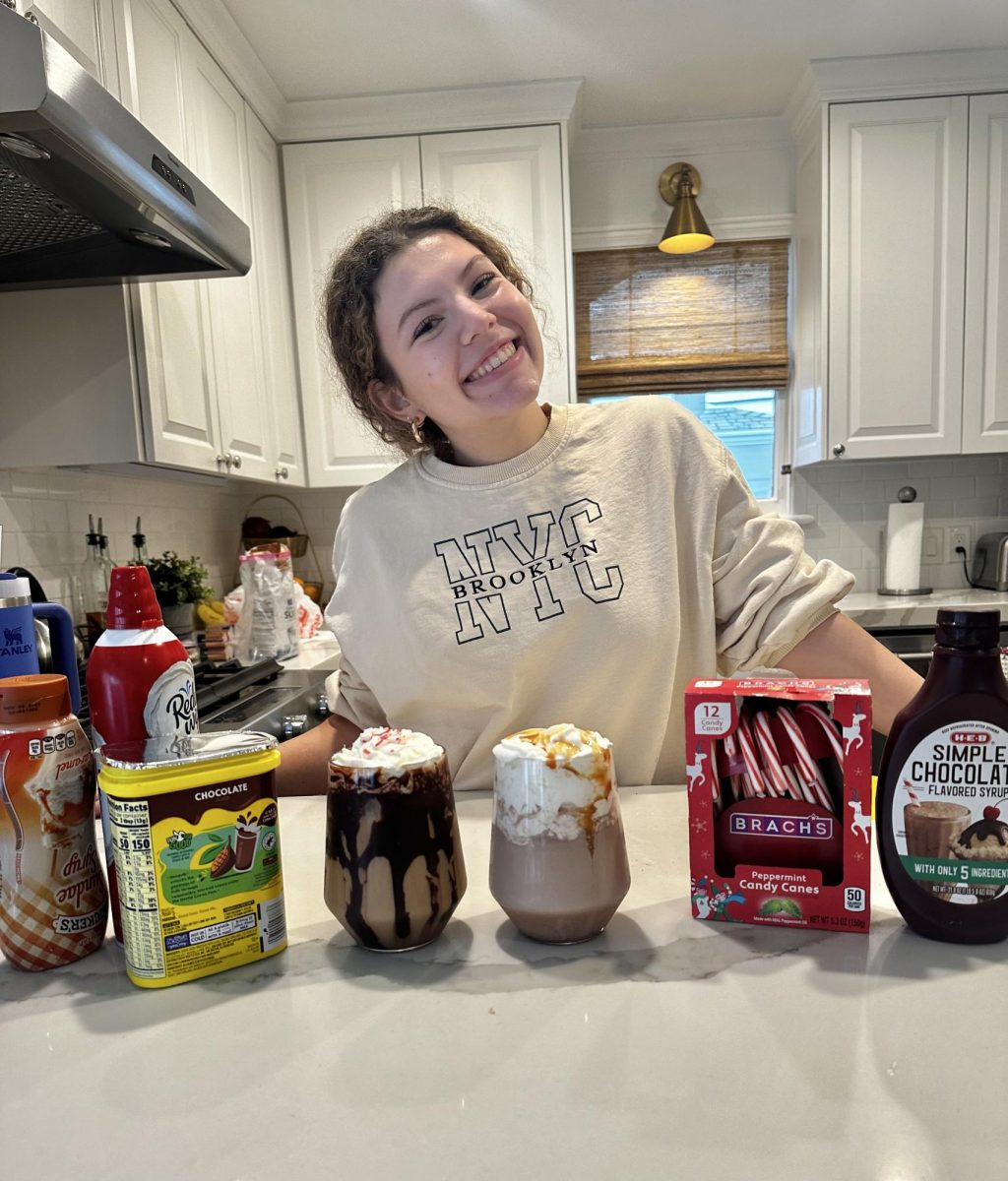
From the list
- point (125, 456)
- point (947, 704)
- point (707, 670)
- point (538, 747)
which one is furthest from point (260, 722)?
point (947, 704)

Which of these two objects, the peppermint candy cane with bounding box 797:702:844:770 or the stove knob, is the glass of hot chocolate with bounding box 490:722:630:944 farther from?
the stove knob

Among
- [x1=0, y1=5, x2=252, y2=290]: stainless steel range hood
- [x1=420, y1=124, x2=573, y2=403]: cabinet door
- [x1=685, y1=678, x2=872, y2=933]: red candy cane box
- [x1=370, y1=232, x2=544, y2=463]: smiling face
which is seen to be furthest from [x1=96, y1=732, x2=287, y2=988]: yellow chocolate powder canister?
[x1=420, y1=124, x2=573, y2=403]: cabinet door

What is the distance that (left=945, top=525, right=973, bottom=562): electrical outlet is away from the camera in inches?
124

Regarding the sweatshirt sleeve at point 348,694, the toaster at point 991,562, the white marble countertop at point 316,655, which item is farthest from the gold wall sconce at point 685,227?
the sweatshirt sleeve at point 348,694

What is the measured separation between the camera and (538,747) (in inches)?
21.8

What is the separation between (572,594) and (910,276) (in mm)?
2432

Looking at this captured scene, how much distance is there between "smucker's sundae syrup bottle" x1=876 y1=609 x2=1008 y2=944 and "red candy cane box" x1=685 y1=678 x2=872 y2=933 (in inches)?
1.0

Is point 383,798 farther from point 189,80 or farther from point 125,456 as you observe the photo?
point 189,80

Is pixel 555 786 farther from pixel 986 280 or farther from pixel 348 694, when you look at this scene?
pixel 986 280

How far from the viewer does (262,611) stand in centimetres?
236

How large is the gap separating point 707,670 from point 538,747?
1.88 ft

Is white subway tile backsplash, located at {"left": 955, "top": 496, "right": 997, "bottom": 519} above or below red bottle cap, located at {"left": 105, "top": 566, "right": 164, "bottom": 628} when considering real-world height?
below

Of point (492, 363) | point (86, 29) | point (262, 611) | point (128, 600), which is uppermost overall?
point (86, 29)

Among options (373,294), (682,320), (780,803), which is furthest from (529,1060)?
(682,320)
